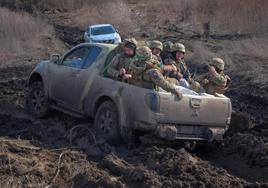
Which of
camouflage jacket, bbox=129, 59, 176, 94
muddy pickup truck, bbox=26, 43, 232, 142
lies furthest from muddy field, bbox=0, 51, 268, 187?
camouflage jacket, bbox=129, 59, 176, 94

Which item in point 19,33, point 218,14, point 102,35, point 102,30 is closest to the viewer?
point 102,35

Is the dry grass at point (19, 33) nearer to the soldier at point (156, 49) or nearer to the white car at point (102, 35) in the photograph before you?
the white car at point (102, 35)

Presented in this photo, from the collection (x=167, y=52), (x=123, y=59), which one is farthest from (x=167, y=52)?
(x=123, y=59)

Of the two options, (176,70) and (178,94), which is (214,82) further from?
(178,94)

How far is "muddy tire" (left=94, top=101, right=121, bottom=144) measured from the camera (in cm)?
1114

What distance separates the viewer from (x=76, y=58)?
12.8 meters

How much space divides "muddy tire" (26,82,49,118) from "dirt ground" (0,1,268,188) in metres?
0.16

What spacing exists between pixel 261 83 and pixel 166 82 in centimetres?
895

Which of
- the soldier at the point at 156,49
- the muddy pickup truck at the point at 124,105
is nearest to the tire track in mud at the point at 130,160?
the muddy pickup truck at the point at 124,105

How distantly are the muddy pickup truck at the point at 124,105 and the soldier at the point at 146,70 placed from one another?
0.18 meters

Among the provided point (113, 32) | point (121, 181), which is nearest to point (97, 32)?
point (113, 32)

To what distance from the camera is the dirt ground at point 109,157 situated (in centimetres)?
855

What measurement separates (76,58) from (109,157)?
3.37 metres

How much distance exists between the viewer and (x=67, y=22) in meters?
46.5
